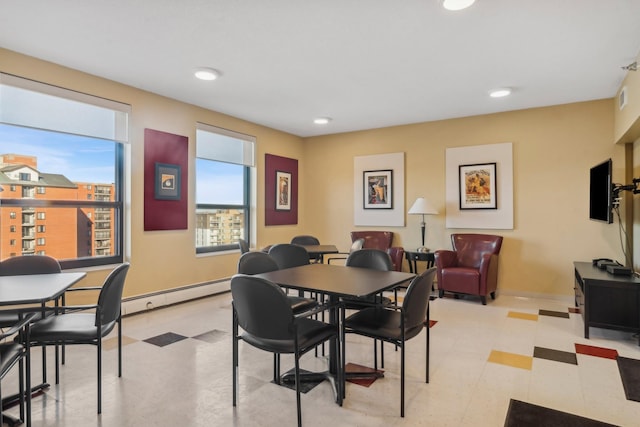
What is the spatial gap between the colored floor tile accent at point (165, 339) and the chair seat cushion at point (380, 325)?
6.33 feet

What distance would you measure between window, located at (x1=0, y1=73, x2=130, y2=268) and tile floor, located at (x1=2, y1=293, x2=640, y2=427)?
1.14 meters

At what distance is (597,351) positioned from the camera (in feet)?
10.8

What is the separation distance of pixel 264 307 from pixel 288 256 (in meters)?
1.90

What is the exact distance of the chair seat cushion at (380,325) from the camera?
7.67 ft

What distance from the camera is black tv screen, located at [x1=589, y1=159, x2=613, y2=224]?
3743 mm

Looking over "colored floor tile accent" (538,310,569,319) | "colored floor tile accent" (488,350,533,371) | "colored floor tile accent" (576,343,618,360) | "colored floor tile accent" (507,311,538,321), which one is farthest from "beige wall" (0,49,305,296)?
"colored floor tile accent" (576,343,618,360)

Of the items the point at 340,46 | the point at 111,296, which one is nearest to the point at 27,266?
the point at 111,296

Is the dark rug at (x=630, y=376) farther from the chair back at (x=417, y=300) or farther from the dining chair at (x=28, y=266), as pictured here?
the dining chair at (x=28, y=266)

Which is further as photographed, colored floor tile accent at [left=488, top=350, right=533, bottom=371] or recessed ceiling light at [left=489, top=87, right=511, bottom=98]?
recessed ceiling light at [left=489, top=87, right=511, bottom=98]

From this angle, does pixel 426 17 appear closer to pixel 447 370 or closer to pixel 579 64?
pixel 579 64

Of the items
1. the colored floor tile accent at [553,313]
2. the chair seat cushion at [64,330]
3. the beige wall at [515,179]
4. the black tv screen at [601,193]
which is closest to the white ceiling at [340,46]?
the beige wall at [515,179]

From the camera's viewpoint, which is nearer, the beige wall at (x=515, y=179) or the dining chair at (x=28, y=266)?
the dining chair at (x=28, y=266)

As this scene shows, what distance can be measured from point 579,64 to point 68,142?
5.35 m

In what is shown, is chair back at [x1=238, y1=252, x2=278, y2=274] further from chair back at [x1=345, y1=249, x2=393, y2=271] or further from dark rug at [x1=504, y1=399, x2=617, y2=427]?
dark rug at [x1=504, y1=399, x2=617, y2=427]
